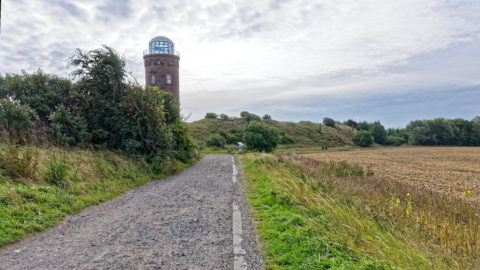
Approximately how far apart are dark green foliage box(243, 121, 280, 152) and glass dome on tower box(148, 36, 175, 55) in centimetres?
1716

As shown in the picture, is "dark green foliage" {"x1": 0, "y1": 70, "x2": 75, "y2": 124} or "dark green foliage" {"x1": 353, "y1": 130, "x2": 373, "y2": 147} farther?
"dark green foliage" {"x1": 353, "y1": 130, "x2": 373, "y2": 147}

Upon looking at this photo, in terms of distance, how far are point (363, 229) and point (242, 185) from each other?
25.3ft

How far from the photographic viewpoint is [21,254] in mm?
4738

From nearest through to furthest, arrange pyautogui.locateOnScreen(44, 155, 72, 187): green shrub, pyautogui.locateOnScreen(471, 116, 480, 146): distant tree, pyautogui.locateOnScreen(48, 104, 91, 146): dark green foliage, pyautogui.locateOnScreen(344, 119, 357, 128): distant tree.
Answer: pyautogui.locateOnScreen(44, 155, 72, 187): green shrub < pyautogui.locateOnScreen(48, 104, 91, 146): dark green foliage < pyautogui.locateOnScreen(471, 116, 480, 146): distant tree < pyautogui.locateOnScreen(344, 119, 357, 128): distant tree

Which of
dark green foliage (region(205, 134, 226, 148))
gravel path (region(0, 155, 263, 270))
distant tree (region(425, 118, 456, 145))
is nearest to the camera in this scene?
gravel path (region(0, 155, 263, 270))

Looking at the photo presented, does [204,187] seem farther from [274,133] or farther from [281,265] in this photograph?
[274,133]

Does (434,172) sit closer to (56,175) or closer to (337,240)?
(337,240)

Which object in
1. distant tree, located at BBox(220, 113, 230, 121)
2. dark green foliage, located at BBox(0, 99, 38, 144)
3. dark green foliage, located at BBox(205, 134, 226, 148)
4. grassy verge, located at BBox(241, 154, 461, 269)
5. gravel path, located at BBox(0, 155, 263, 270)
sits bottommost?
gravel path, located at BBox(0, 155, 263, 270)

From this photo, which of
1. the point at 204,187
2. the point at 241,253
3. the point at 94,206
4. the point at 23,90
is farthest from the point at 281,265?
the point at 23,90

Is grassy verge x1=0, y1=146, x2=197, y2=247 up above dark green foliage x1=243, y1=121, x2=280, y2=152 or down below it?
below

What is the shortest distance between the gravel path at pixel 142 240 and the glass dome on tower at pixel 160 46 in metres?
38.2

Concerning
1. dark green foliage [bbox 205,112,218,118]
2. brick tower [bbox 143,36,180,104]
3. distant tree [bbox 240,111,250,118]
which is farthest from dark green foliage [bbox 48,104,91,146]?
distant tree [bbox 240,111,250,118]

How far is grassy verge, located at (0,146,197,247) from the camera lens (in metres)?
6.06

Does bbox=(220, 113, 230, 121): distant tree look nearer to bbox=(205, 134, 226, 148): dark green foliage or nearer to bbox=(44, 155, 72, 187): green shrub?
bbox=(205, 134, 226, 148): dark green foliage
